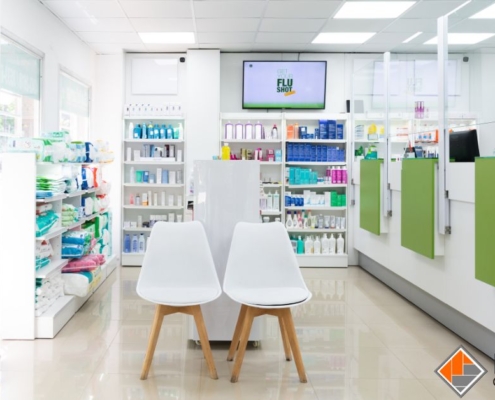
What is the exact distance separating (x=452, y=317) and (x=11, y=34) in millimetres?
4729

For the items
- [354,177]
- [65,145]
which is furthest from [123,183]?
[354,177]

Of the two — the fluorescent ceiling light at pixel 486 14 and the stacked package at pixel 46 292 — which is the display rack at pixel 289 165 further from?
the stacked package at pixel 46 292

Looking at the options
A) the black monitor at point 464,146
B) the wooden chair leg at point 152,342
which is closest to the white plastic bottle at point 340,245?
the black monitor at point 464,146

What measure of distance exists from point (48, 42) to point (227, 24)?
210 cm

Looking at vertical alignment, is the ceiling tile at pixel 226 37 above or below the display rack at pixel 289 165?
above

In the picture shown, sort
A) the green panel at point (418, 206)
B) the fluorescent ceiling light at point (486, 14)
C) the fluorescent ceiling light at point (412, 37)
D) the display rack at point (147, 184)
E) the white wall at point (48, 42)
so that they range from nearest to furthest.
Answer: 1. the green panel at point (418, 206)
2. the fluorescent ceiling light at point (486, 14)
3. the white wall at point (48, 42)
4. the fluorescent ceiling light at point (412, 37)
5. the display rack at point (147, 184)

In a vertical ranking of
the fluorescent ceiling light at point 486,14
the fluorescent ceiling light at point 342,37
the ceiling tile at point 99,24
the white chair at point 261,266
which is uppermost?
the fluorescent ceiling light at point 342,37

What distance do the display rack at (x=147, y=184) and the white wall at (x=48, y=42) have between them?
3.92 ft

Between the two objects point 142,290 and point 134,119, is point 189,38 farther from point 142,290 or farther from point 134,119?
point 142,290

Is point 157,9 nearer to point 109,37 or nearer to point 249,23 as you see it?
point 249,23

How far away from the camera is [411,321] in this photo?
4828 millimetres

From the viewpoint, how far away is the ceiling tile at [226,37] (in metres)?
6.82

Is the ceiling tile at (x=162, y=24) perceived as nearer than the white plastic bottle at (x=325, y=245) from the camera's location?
Yes

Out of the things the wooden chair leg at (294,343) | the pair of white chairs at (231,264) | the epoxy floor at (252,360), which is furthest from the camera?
the pair of white chairs at (231,264)
